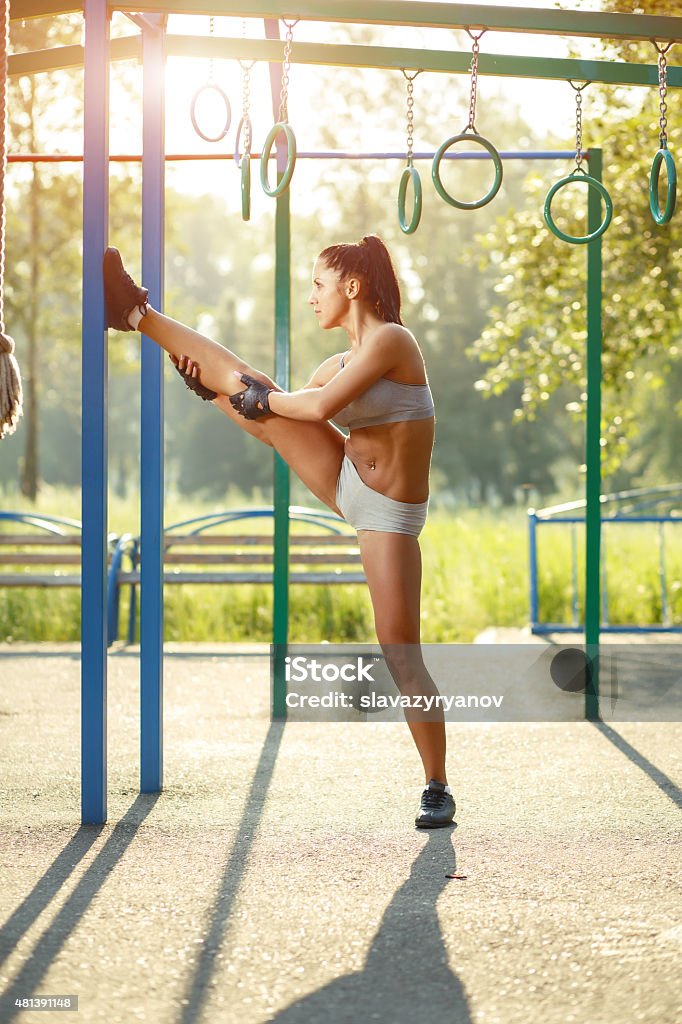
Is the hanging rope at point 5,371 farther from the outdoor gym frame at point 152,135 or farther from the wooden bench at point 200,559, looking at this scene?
the wooden bench at point 200,559

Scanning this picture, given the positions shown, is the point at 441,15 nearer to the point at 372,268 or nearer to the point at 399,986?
the point at 372,268

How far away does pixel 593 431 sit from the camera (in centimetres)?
622

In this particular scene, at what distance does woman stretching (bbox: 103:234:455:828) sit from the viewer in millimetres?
4160

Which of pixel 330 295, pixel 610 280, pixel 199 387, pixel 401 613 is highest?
pixel 610 280

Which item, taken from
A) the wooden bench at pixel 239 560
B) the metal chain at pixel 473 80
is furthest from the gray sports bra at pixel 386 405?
the wooden bench at pixel 239 560

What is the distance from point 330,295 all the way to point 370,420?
462 mm

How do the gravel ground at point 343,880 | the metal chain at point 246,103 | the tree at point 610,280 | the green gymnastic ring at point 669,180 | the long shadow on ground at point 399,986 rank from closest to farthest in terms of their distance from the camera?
the long shadow on ground at point 399,986 → the gravel ground at point 343,880 → the green gymnastic ring at point 669,180 → the metal chain at point 246,103 → the tree at point 610,280

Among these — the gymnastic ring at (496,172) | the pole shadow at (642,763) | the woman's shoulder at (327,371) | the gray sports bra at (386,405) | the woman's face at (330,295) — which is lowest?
the pole shadow at (642,763)

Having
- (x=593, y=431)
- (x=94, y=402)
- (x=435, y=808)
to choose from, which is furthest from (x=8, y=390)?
(x=593, y=431)

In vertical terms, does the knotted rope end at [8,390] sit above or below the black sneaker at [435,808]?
above

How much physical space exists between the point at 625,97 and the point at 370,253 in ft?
23.1
